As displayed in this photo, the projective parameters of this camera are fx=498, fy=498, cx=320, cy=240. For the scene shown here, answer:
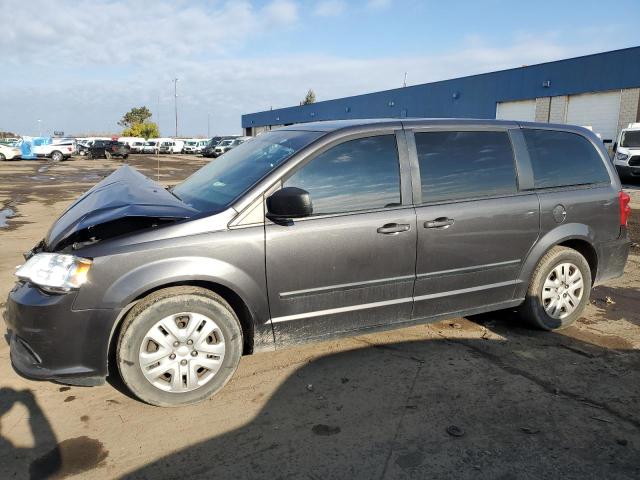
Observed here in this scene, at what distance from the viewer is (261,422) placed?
3.01 meters

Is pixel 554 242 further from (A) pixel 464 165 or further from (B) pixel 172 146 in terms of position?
(B) pixel 172 146

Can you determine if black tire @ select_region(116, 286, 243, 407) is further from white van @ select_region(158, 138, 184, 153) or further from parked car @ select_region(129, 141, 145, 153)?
parked car @ select_region(129, 141, 145, 153)

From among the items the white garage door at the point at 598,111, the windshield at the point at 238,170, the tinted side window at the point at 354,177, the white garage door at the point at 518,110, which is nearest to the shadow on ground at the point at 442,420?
the tinted side window at the point at 354,177

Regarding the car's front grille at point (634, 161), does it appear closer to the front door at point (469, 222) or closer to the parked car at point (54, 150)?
the front door at point (469, 222)

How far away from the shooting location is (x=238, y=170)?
3.76 metres

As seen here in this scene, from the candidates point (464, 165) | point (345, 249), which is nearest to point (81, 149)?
point (464, 165)

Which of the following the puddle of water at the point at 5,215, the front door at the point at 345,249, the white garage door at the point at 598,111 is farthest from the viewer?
the white garage door at the point at 598,111

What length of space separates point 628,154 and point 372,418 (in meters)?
19.1

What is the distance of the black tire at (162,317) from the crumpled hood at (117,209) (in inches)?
19.7

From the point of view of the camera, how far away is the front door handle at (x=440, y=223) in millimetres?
3652

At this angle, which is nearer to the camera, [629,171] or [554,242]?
[554,242]

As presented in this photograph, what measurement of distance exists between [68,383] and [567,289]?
3986 millimetres

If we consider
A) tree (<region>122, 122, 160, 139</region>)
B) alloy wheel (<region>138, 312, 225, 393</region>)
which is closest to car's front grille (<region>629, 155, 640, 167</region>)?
alloy wheel (<region>138, 312, 225, 393</region>)

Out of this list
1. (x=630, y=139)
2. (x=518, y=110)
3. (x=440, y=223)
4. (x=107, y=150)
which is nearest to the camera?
(x=440, y=223)
